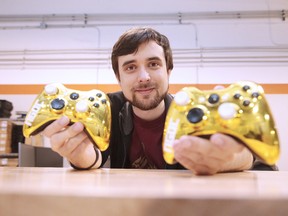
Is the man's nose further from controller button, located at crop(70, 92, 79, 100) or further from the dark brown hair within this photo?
controller button, located at crop(70, 92, 79, 100)

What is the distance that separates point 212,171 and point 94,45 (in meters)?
3.18

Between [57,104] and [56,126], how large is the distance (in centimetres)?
5

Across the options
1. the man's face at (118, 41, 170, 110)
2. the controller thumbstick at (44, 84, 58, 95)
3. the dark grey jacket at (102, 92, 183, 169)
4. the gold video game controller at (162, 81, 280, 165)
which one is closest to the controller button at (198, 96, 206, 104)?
the gold video game controller at (162, 81, 280, 165)

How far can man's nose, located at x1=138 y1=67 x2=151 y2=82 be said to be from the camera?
0.96m

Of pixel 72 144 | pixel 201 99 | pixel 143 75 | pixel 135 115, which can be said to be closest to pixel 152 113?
pixel 135 115

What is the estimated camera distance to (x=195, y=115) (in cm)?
45

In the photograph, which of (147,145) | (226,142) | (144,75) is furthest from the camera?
(147,145)

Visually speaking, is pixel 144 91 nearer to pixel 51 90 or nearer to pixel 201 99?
pixel 51 90

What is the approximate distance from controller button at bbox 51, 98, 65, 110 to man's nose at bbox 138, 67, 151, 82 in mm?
397

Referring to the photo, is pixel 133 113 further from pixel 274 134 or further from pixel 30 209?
pixel 30 209

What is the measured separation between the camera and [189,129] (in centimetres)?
45

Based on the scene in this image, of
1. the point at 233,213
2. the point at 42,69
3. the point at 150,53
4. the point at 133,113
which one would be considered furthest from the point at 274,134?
the point at 42,69

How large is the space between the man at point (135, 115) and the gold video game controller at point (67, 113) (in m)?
0.02

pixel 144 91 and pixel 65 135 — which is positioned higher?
pixel 144 91
